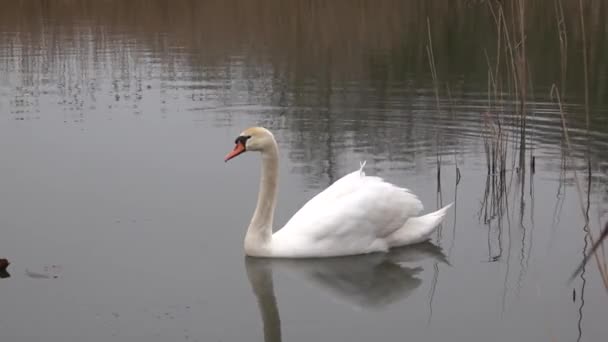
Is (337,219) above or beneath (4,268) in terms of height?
above

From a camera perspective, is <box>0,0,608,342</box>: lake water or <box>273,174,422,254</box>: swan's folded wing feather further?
<box>273,174,422,254</box>: swan's folded wing feather

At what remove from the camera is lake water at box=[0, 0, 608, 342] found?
21.1ft

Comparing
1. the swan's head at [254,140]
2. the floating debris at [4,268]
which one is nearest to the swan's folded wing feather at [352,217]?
A: the swan's head at [254,140]

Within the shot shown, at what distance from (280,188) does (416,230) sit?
71.8 inches

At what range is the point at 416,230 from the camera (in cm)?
791

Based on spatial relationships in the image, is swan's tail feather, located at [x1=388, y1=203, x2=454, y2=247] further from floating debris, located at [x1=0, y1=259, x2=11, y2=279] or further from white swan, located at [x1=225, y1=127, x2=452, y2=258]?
floating debris, located at [x1=0, y1=259, x2=11, y2=279]

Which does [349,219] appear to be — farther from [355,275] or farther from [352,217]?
[355,275]

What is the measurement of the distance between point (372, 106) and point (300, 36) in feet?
22.4

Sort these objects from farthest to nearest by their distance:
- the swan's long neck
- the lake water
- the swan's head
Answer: the swan's head < the swan's long neck < the lake water

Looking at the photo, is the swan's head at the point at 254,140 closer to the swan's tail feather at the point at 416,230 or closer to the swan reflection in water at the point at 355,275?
the swan reflection in water at the point at 355,275

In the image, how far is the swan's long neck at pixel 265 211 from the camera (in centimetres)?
752

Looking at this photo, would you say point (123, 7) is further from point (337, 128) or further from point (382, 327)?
point (382, 327)

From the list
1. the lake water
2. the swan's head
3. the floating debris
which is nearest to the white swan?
the swan's head

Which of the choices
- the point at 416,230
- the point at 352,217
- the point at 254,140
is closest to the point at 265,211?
the point at 254,140
